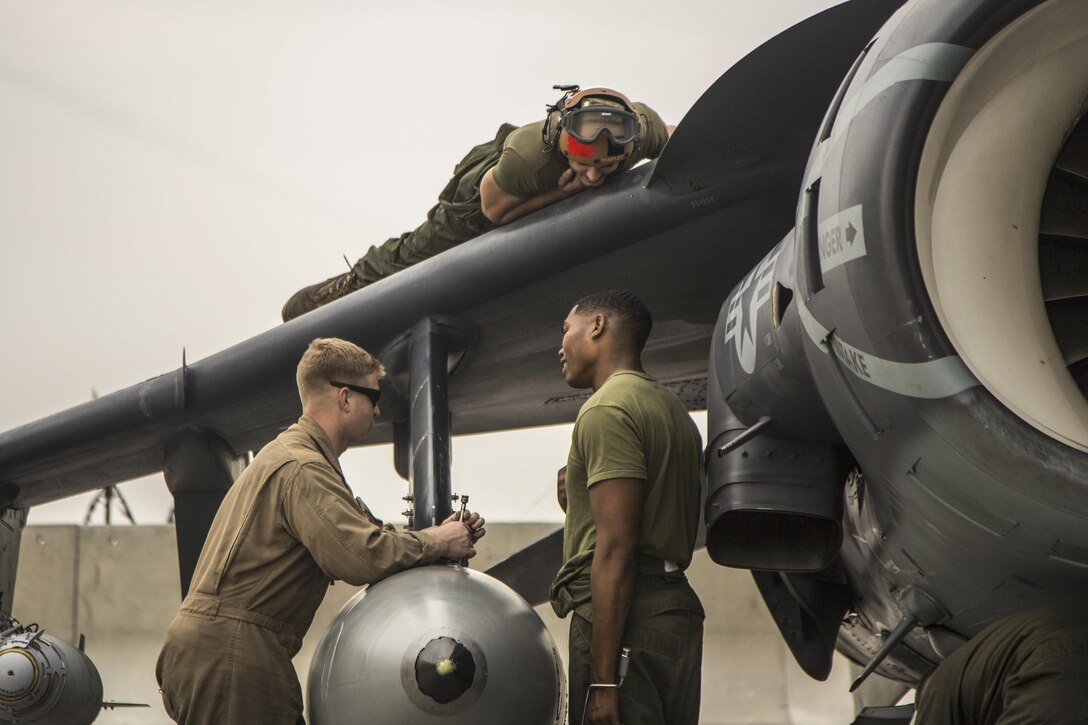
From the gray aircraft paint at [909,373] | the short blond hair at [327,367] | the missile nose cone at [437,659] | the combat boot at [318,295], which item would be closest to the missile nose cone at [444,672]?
the missile nose cone at [437,659]

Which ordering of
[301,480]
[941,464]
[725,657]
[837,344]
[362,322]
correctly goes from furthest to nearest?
[725,657] → [362,322] → [301,480] → [837,344] → [941,464]

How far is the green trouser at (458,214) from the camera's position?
4.85m

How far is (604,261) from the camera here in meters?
4.47

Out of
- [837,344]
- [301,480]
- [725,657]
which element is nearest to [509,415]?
[301,480]

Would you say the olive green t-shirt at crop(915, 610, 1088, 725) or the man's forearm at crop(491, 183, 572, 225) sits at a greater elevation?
the man's forearm at crop(491, 183, 572, 225)

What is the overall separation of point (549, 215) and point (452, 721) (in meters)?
1.94

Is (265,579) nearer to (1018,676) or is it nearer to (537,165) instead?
(537,165)

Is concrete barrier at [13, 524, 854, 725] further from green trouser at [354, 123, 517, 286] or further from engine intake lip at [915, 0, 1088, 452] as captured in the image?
engine intake lip at [915, 0, 1088, 452]

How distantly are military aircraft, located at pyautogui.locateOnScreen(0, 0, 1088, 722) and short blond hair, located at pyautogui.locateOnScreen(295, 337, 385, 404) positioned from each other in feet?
1.97

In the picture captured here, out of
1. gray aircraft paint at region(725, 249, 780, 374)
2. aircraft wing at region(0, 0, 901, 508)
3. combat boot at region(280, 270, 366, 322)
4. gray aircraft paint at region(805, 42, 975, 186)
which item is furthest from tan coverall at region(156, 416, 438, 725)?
combat boot at region(280, 270, 366, 322)

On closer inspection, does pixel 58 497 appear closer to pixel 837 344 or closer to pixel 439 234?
pixel 439 234

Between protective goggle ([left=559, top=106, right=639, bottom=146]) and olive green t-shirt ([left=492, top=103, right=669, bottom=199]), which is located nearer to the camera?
protective goggle ([left=559, top=106, right=639, bottom=146])

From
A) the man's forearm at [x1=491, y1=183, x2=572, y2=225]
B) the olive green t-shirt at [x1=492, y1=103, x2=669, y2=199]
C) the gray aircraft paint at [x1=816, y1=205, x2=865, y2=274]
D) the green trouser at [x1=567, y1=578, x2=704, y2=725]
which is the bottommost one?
the green trouser at [x1=567, y1=578, x2=704, y2=725]

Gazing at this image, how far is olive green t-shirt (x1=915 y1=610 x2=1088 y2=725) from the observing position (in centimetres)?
Answer: 245
